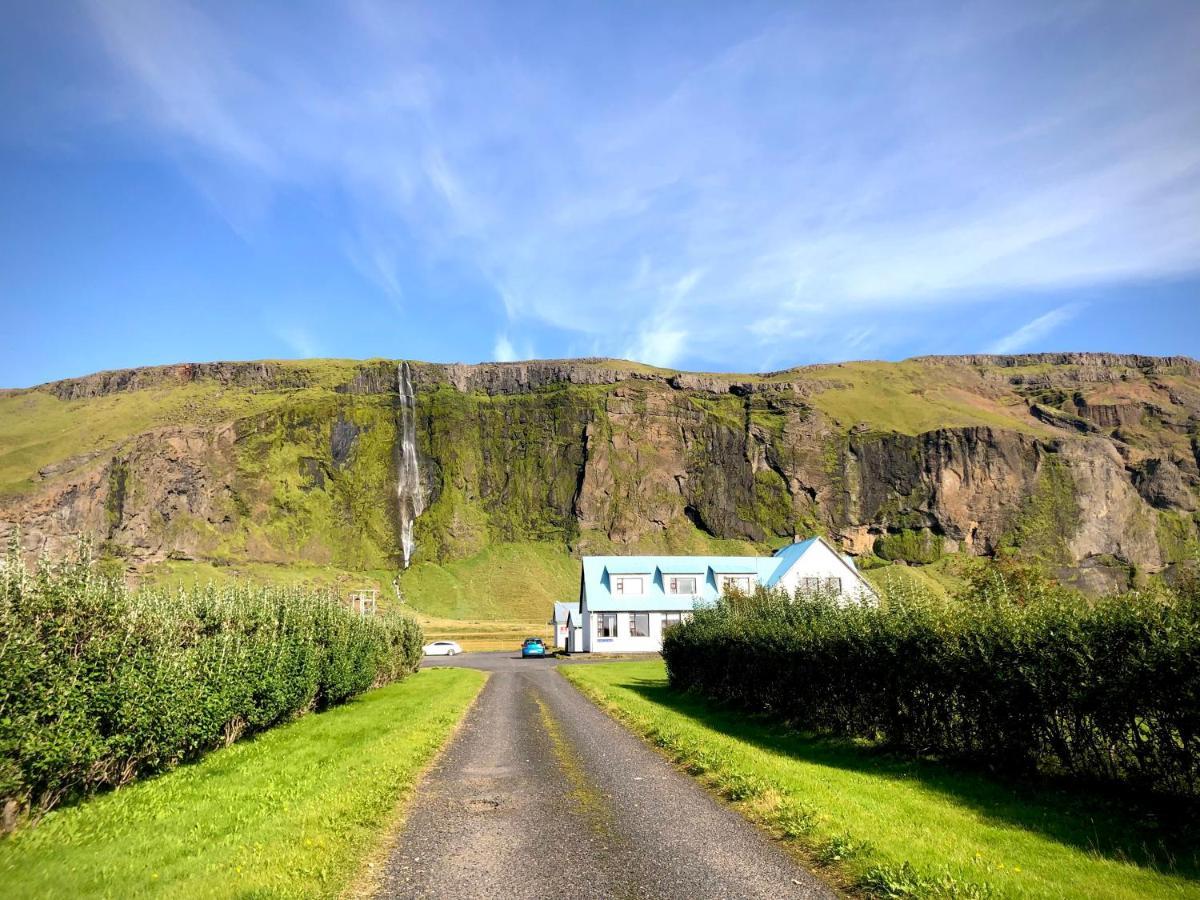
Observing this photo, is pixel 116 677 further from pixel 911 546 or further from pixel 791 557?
pixel 911 546

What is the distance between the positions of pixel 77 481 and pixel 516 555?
87823 mm

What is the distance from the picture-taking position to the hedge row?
10.1 m

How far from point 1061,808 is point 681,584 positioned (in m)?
57.8

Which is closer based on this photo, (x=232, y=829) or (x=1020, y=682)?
(x=232, y=829)

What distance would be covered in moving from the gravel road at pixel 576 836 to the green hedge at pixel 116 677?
5.21 metres

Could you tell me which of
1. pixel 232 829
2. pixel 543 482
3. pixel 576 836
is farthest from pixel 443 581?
Result: pixel 576 836

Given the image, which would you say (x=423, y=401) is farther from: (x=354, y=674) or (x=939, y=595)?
(x=939, y=595)

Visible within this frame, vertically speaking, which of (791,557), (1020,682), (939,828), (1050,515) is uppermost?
(1050,515)

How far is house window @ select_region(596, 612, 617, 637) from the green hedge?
47153 mm

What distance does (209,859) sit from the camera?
28.2 feet

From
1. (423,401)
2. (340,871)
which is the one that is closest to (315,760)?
(340,871)

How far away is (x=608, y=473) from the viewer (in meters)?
175

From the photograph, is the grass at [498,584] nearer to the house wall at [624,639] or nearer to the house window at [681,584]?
the house wall at [624,639]

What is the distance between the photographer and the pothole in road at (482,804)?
11222 millimetres
